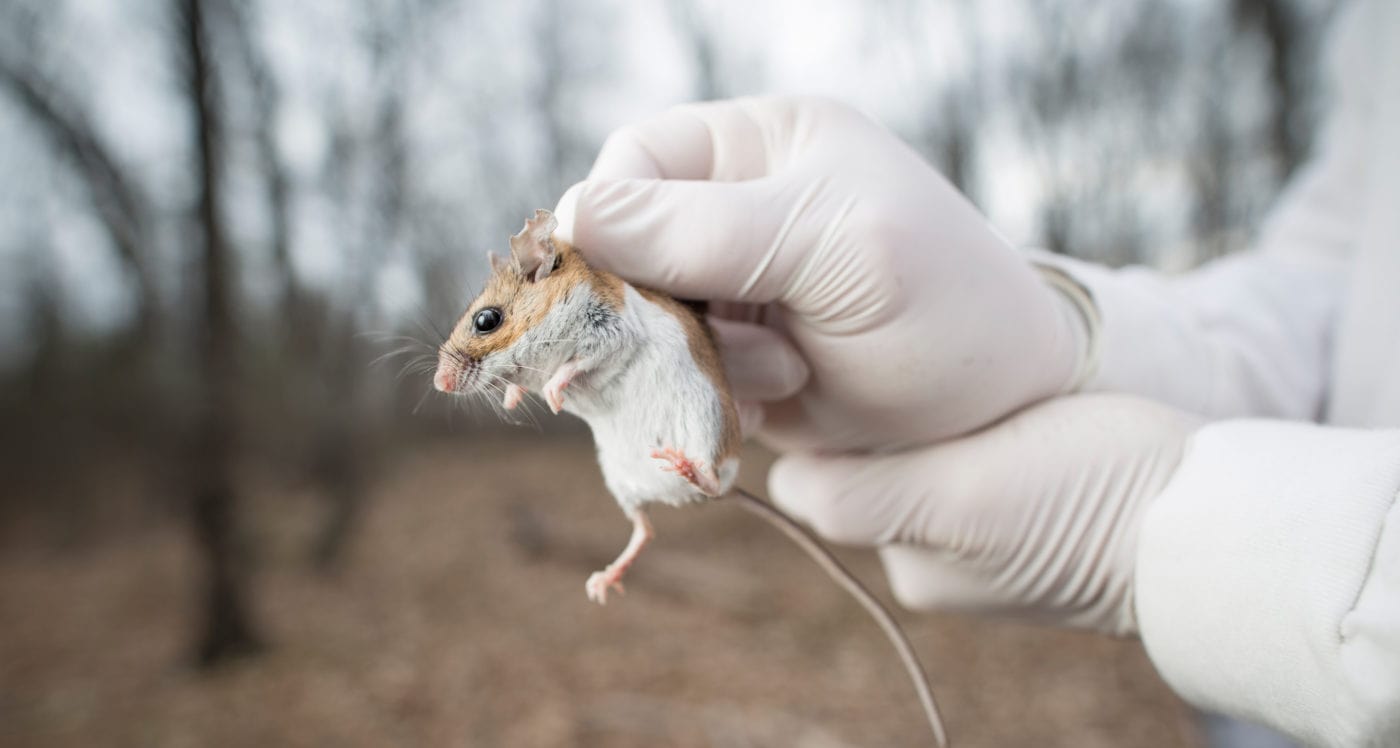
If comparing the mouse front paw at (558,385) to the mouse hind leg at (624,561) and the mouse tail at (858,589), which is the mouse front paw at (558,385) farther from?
the mouse tail at (858,589)

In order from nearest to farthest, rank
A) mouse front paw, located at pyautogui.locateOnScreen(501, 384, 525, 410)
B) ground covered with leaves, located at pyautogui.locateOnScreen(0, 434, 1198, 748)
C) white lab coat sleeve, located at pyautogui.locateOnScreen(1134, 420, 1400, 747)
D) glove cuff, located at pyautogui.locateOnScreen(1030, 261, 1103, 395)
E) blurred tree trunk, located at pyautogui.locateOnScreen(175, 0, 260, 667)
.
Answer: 1. white lab coat sleeve, located at pyautogui.locateOnScreen(1134, 420, 1400, 747)
2. mouse front paw, located at pyautogui.locateOnScreen(501, 384, 525, 410)
3. glove cuff, located at pyautogui.locateOnScreen(1030, 261, 1103, 395)
4. ground covered with leaves, located at pyautogui.locateOnScreen(0, 434, 1198, 748)
5. blurred tree trunk, located at pyautogui.locateOnScreen(175, 0, 260, 667)

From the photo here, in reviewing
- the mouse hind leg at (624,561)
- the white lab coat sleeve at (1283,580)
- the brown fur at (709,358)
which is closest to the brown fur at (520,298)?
the brown fur at (709,358)

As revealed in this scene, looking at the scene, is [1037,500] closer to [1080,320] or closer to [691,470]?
[1080,320]

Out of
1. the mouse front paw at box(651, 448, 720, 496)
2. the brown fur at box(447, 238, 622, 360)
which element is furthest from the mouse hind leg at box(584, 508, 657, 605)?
the brown fur at box(447, 238, 622, 360)

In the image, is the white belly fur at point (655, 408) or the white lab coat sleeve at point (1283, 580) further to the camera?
the white belly fur at point (655, 408)

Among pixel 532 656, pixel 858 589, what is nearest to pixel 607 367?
pixel 858 589

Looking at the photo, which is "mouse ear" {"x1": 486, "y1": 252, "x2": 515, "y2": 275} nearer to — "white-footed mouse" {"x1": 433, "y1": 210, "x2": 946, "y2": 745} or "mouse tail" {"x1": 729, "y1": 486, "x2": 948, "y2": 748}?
"white-footed mouse" {"x1": 433, "y1": 210, "x2": 946, "y2": 745}
